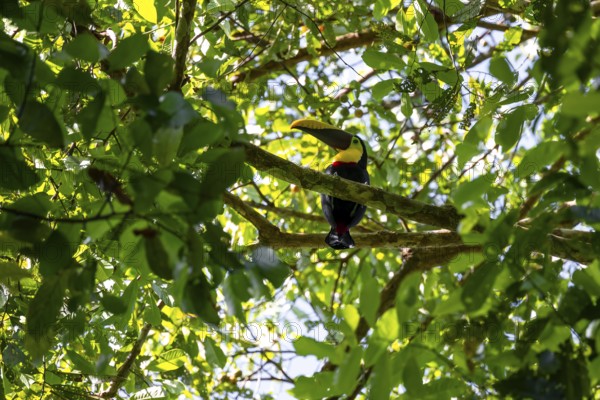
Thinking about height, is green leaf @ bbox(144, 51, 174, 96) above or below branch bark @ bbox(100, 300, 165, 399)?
below

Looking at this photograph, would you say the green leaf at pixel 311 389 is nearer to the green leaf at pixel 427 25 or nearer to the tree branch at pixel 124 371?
the tree branch at pixel 124 371

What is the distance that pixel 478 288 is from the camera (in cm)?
151

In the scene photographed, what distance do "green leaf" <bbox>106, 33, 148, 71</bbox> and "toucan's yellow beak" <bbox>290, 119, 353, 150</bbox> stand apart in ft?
9.96

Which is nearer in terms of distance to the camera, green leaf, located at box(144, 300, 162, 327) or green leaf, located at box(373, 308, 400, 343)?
green leaf, located at box(373, 308, 400, 343)

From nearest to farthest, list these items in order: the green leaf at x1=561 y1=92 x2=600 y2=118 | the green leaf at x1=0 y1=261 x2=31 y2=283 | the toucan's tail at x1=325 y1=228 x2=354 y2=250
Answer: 1. the green leaf at x1=561 y1=92 x2=600 y2=118
2. the green leaf at x1=0 y1=261 x2=31 y2=283
3. the toucan's tail at x1=325 y1=228 x2=354 y2=250

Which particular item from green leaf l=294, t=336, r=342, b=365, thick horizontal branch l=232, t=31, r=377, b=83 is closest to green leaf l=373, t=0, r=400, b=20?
thick horizontal branch l=232, t=31, r=377, b=83

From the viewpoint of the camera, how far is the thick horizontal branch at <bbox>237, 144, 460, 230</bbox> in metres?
3.00

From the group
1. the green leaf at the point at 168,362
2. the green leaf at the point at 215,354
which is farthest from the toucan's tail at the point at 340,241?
the green leaf at the point at 168,362

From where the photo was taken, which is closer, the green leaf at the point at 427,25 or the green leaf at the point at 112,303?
the green leaf at the point at 112,303

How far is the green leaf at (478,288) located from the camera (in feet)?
4.88

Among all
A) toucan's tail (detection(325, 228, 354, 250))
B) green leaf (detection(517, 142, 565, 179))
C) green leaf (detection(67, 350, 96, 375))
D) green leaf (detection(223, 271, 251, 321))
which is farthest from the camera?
toucan's tail (detection(325, 228, 354, 250))

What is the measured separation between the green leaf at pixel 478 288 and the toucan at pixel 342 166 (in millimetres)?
2302

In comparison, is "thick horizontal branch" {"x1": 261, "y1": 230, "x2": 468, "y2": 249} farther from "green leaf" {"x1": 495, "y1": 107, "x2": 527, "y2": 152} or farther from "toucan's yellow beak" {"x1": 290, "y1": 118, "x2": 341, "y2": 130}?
"green leaf" {"x1": 495, "y1": 107, "x2": 527, "y2": 152}

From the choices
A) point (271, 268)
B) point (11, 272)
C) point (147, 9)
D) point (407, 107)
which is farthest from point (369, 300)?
point (147, 9)
